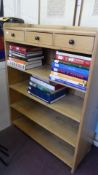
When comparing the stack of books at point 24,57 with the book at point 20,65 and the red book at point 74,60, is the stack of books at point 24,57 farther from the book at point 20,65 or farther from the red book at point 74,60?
the red book at point 74,60

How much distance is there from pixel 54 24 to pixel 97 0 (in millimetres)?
482

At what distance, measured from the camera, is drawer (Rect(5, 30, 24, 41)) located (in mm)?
1393

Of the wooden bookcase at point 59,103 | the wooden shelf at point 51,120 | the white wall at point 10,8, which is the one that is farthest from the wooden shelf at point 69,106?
the white wall at point 10,8

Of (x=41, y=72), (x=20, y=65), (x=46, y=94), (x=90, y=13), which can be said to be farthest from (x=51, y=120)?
(x=90, y=13)

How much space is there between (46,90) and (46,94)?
4cm

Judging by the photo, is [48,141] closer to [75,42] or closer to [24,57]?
[24,57]

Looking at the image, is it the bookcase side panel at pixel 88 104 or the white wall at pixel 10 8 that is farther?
the white wall at pixel 10 8

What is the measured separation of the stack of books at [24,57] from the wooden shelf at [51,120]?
53cm

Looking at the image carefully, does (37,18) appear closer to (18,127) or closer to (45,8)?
(45,8)

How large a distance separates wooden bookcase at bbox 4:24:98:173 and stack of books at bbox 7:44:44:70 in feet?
0.19

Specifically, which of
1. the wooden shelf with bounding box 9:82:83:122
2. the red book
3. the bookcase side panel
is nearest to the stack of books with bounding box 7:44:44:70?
the wooden shelf with bounding box 9:82:83:122

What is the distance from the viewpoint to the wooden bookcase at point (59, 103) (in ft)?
3.42

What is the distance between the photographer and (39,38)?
1235mm

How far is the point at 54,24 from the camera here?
5.26 ft
